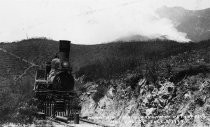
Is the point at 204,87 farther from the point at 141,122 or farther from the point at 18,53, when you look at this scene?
the point at 18,53

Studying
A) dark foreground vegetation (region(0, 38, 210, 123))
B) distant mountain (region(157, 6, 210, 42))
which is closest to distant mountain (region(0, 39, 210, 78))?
dark foreground vegetation (region(0, 38, 210, 123))

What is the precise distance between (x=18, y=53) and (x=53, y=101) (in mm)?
58134

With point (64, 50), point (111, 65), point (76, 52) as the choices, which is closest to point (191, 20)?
point (76, 52)

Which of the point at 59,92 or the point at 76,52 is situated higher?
the point at 76,52

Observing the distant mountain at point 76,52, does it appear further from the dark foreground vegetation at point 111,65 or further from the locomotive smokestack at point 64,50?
the locomotive smokestack at point 64,50

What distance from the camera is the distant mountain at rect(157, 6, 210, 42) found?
63.9 m

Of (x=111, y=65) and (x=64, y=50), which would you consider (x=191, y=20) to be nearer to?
(x=111, y=65)

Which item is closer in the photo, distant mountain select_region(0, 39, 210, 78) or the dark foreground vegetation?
the dark foreground vegetation

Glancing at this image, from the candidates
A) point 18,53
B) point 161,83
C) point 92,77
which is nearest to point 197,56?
point 161,83

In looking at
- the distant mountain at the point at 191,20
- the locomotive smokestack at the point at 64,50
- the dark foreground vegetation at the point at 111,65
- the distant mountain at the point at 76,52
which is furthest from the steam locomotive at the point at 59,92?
the distant mountain at the point at 191,20

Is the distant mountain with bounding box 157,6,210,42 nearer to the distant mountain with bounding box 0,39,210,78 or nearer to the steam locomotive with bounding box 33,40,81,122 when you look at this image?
the distant mountain with bounding box 0,39,210,78

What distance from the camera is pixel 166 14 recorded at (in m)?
74.2

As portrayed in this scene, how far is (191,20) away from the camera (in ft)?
229

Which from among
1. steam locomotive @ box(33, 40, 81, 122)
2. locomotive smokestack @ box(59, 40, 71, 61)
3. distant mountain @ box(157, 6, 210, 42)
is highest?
distant mountain @ box(157, 6, 210, 42)
